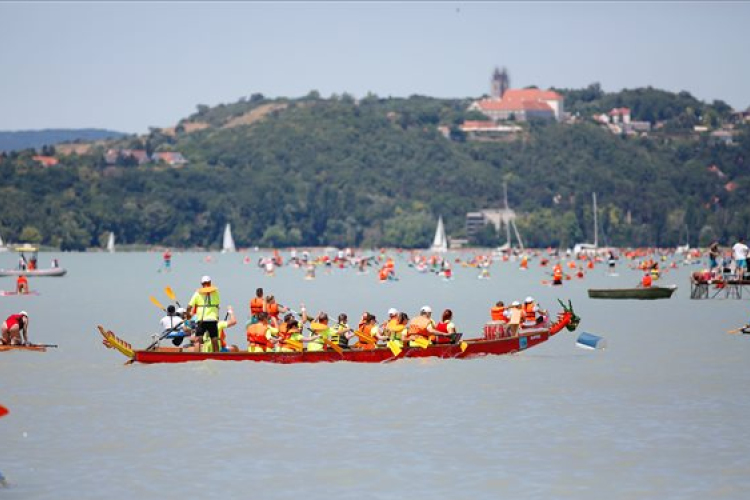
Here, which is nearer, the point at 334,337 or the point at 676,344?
the point at 334,337

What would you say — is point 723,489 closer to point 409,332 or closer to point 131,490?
point 131,490

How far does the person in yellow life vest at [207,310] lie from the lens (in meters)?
45.3

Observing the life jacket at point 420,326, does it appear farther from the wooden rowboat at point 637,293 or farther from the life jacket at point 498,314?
the wooden rowboat at point 637,293

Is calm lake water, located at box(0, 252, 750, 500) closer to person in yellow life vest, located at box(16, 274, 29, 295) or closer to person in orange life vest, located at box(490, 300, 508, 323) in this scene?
person in orange life vest, located at box(490, 300, 508, 323)

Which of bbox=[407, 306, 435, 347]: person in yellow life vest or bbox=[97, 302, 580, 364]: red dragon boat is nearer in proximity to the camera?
bbox=[97, 302, 580, 364]: red dragon boat

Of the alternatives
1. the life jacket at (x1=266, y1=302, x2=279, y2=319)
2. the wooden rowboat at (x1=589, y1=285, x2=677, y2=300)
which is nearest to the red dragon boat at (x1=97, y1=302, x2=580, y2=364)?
the life jacket at (x1=266, y1=302, x2=279, y2=319)

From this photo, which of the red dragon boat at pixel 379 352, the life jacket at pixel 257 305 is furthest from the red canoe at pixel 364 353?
the life jacket at pixel 257 305

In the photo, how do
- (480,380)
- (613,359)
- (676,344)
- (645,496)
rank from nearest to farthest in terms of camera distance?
(645,496)
(480,380)
(613,359)
(676,344)

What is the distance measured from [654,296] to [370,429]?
5489 centimetres

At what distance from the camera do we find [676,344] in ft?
194

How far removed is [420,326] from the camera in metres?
48.0

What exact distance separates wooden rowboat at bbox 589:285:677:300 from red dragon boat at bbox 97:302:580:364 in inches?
1496

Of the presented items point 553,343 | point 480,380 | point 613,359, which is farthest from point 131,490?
point 553,343

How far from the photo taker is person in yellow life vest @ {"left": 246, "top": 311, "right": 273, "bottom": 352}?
4641 cm
